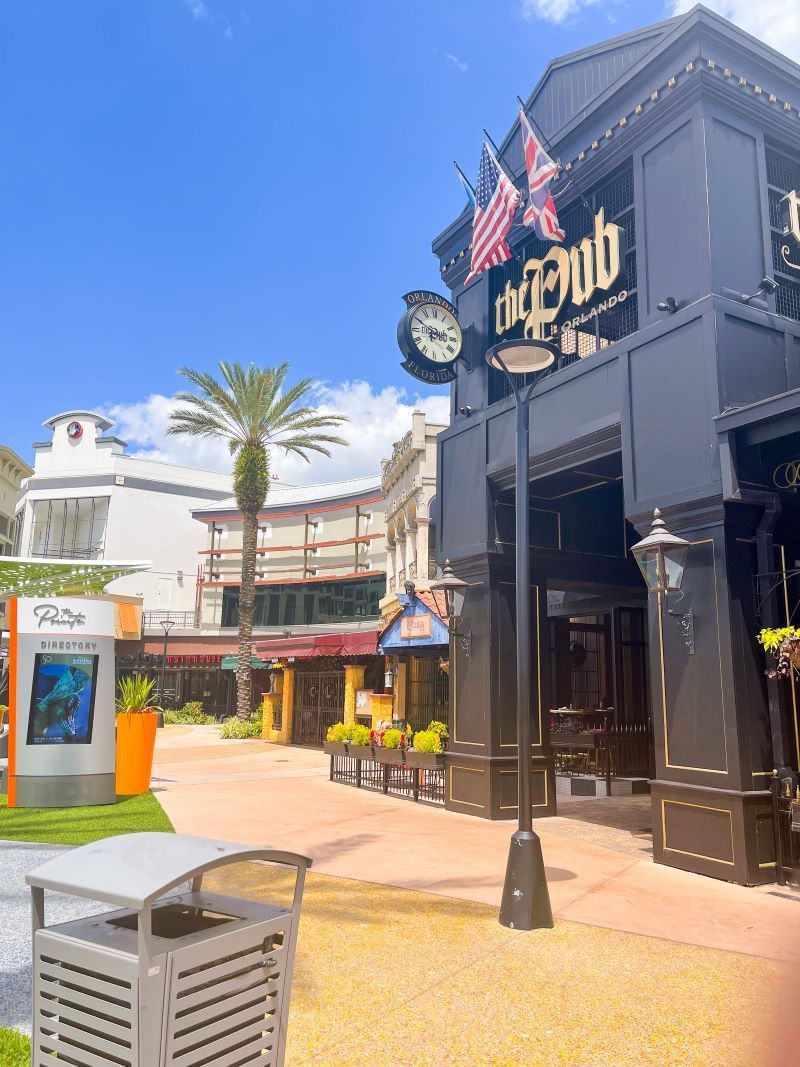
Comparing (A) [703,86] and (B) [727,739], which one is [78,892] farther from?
(A) [703,86]

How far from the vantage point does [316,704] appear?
27.5 m

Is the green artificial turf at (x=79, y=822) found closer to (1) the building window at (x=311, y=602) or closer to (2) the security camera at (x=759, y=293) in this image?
(2) the security camera at (x=759, y=293)

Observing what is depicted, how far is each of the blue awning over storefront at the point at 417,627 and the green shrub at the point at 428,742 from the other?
7.07 ft

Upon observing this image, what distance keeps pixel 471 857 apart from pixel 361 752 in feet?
21.6

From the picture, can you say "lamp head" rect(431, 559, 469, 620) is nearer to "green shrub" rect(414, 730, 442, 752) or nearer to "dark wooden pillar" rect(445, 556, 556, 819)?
"dark wooden pillar" rect(445, 556, 556, 819)

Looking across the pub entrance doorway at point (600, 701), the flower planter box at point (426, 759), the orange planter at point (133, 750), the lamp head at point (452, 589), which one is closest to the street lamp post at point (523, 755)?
the lamp head at point (452, 589)

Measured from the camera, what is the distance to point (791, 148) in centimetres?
1063

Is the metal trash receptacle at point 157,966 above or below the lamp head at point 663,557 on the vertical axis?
below

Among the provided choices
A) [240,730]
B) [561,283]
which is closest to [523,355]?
[561,283]

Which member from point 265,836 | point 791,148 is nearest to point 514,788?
point 265,836

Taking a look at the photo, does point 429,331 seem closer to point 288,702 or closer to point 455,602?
point 455,602

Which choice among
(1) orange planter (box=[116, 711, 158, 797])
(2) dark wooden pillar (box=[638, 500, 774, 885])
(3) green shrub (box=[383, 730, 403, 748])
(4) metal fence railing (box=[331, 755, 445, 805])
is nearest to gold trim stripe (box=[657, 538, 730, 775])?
(2) dark wooden pillar (box=[638, 500, 774, 885])

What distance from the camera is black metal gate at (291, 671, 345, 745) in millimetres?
26469

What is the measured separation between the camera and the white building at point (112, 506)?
6612cm
